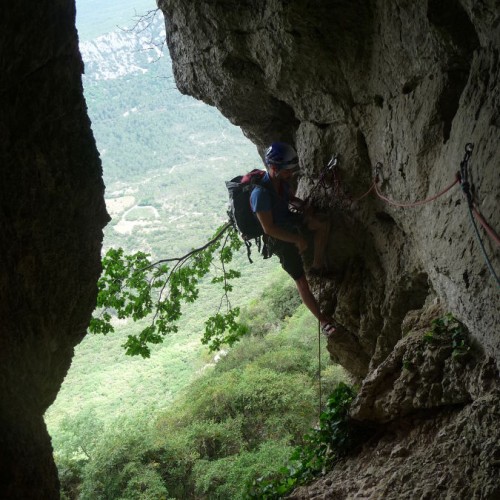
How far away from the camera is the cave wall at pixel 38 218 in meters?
3.63

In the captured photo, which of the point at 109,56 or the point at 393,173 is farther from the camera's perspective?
the point at 109,56

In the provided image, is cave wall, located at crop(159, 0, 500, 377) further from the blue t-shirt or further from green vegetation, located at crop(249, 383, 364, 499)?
green vegetation, located at crop(249, 383, 364, 499)

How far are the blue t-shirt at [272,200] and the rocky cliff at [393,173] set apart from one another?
25.2 inches

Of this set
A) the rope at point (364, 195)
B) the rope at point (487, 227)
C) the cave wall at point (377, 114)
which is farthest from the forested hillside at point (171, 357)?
the rope at point (487, 227)

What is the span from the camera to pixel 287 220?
619 cm

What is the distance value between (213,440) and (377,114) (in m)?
14.0

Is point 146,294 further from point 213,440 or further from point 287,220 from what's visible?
point 213,440

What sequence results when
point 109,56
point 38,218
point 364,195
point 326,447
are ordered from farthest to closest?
point 109,56
point 364,195
point 326,447
point 38,218

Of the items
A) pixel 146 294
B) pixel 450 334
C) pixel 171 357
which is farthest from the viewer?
pixel 171 357

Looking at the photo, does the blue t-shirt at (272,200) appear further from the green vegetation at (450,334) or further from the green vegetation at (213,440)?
the green vegetation at (213,440)

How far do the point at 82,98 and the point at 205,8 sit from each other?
2.36m

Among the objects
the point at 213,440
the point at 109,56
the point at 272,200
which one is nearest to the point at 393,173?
the point at 272,200

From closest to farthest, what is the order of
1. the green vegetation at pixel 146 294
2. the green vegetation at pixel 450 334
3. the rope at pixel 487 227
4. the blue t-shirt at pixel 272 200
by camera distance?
the rope at pixel 487 227 < the green vegetation at pixel 450 334 < the blue t-shirt at pixel 272 200 < the green vegetation at pixel 146 294

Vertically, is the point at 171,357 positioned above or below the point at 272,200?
above
